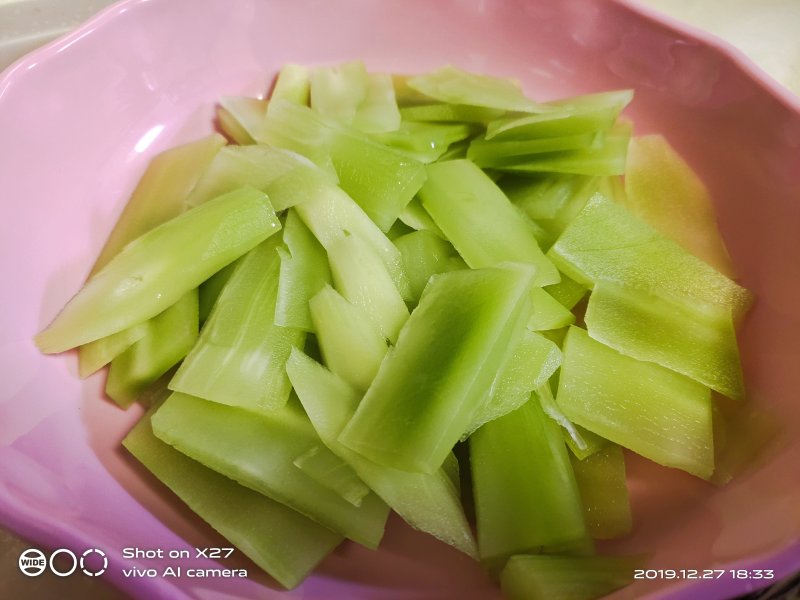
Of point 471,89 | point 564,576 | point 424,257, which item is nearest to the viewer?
point 564,576

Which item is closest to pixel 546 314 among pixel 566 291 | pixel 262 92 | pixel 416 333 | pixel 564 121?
pixel 566 291

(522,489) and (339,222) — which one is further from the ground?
(339,222)

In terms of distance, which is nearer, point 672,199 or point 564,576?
point 564,576

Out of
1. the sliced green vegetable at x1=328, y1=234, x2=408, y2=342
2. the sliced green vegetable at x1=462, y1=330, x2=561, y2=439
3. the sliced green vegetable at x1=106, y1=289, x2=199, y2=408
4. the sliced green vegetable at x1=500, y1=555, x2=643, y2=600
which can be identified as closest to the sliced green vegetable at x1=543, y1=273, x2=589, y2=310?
the sliced green vegetable at x1=462, y1=330, x2=561, y2=439

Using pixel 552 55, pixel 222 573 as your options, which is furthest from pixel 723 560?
pixel 552 55

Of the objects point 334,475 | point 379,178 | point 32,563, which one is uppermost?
point 379,178

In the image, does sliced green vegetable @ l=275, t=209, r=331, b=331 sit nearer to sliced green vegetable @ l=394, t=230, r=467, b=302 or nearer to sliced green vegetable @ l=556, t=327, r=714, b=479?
sliced green vegetable @ l=394, t=230, r=467, b=302

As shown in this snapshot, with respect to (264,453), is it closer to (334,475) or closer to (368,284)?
(334,475)
